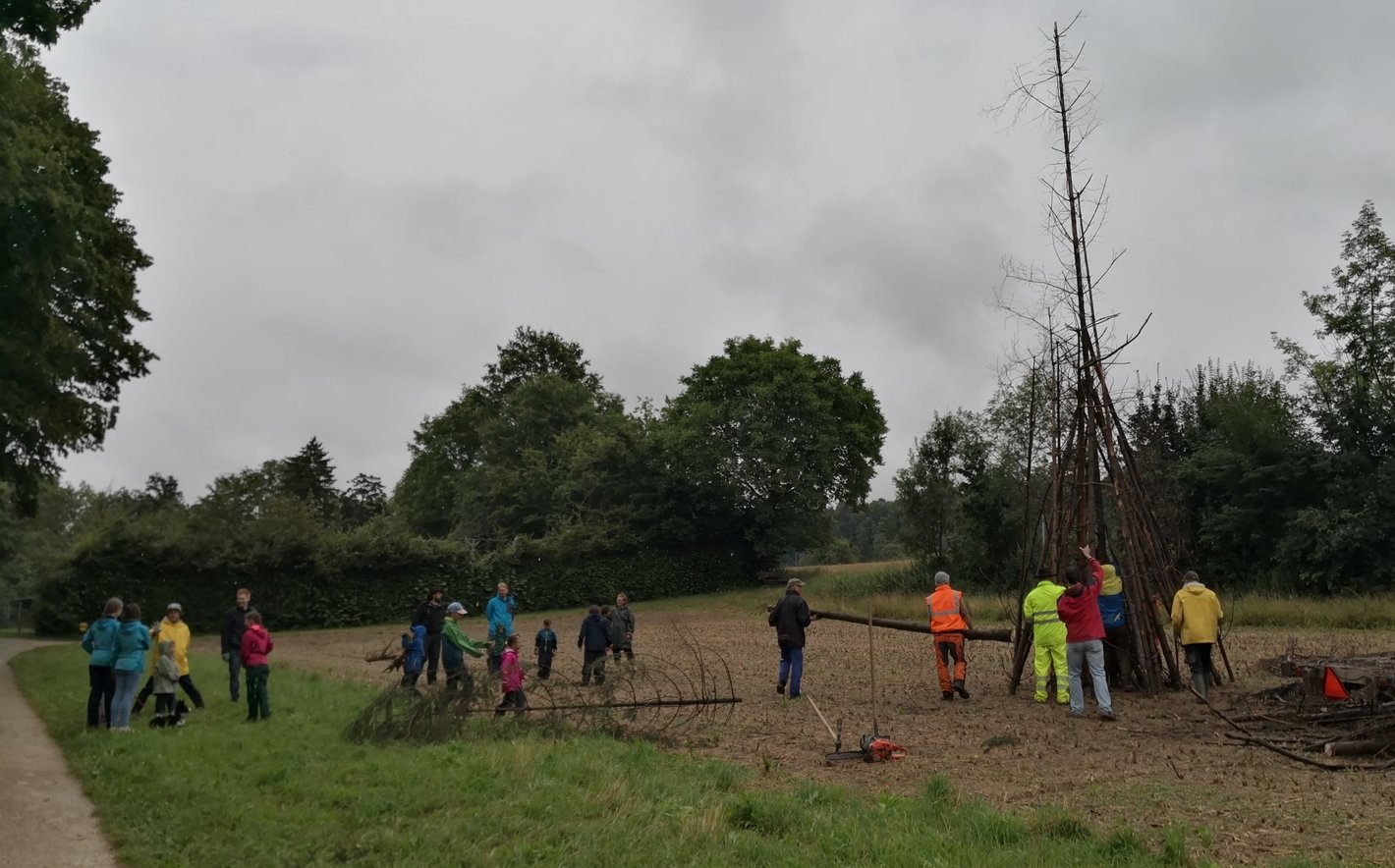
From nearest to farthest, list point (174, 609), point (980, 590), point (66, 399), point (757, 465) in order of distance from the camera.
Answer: point (174, 609), point (66, 399), point (980, 590), point (757, 465)

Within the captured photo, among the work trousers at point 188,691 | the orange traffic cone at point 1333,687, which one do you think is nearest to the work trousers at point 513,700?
the work trousers at point 188,691

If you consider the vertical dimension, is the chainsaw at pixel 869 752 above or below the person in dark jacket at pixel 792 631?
below

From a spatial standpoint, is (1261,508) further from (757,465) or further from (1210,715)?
(1210,715)

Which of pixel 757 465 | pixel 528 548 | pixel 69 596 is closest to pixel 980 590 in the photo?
pixel 757 465

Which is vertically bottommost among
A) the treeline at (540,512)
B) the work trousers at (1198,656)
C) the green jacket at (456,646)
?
the work trousers at (1198,656)

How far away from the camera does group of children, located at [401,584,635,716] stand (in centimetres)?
1052

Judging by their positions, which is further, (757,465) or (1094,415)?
(757,465)

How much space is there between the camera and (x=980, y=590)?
3588 cm

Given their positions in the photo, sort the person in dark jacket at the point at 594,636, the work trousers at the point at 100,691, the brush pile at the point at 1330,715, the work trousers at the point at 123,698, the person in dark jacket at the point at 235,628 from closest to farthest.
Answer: the brush pile at the point at 1330,715, the work trousers at the point at 123,698, the work trousers at the point at 100,691, the person in dark jacket at the point at 235,628, the person in dark jacket at the point at 594,636

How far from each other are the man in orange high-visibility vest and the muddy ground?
25cm

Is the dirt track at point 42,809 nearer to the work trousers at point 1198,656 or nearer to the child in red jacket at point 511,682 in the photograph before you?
the child in red jacket at point 511,682

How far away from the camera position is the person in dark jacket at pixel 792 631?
45.0 feet

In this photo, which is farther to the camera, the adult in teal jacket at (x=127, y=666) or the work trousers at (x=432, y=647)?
the work trousers at (x=432, y=647)

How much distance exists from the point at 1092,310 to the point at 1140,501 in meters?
2.76
